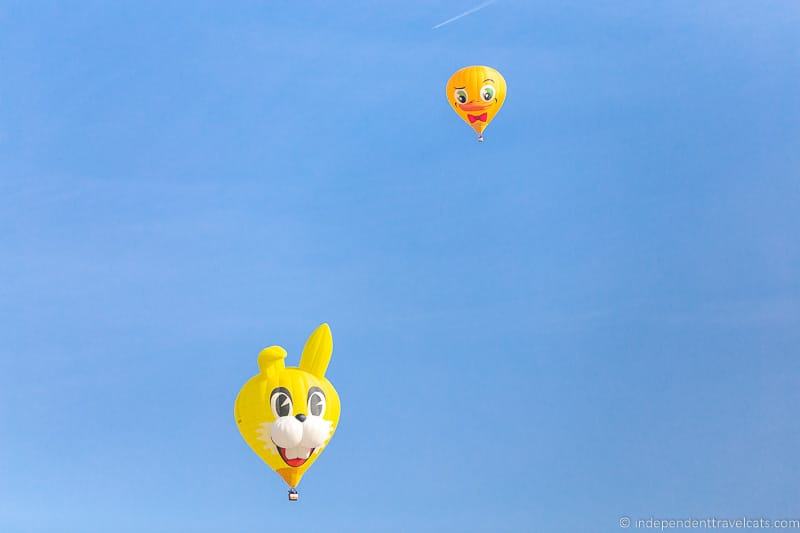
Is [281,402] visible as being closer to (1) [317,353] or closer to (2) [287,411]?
(2) [287,411]

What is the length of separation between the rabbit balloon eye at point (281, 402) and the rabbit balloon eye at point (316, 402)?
64cm

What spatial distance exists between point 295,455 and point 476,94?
17.4 m

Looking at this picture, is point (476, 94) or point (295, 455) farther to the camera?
point (476, 94)

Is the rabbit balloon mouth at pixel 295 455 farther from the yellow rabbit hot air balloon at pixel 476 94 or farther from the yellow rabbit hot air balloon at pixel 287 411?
the yellow rabbit hot air balloon at pixel 476 94

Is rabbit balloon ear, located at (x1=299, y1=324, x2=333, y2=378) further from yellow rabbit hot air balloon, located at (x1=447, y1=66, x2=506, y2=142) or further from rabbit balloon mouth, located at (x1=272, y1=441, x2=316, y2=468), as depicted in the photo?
yellow rabbit hot air balloon, located at (x1=447, y1=66, x2=506, y2=142)

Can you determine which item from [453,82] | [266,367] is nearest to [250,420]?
[266,367]

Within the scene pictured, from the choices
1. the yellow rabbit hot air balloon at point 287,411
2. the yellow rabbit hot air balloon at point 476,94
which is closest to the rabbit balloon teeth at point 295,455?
the yellow rabbit hot air balloon at point 287,411

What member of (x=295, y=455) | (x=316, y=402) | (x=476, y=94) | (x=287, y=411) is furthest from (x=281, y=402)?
(x=476, y=94)

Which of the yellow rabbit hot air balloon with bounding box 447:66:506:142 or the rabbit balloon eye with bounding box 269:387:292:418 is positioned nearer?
the rabbit balloon eye with bounding box 269:387:292:418

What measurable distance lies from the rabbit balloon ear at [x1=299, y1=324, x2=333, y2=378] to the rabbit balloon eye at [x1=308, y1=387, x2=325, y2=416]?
33.4 inches

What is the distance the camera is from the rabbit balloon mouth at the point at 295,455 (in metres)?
44.4

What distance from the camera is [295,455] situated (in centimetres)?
4462

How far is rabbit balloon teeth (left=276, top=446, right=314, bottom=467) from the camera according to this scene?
146 ft

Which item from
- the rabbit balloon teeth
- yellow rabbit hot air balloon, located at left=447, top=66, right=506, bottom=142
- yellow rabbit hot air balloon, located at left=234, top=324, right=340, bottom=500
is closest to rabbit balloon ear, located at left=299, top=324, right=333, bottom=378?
yellow rabbit hot air balloon, located at left=234, top=324, right=340, bottom=500
